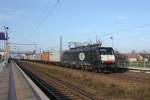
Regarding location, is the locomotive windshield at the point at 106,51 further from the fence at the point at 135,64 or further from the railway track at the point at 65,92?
the railway track at the point at 65,92

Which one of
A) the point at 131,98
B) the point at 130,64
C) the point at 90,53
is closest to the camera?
the point at 131,98

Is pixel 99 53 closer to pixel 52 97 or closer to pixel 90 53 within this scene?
pixel 90 53

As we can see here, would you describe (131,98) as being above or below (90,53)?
below

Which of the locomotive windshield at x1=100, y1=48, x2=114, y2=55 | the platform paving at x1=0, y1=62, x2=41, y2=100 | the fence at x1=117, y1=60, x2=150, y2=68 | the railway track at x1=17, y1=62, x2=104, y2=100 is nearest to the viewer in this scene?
the platform paving at x1=0, y1=62, x2=41, y2=100

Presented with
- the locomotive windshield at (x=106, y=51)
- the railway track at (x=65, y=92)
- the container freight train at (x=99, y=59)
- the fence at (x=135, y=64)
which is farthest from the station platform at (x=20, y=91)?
the fence at (x=135, y=64)

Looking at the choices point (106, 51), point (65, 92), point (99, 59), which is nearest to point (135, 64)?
point (106, 51)

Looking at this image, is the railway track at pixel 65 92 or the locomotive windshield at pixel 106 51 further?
the locomotive windshield at pixel 106 51

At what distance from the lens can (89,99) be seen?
18156 millimetres

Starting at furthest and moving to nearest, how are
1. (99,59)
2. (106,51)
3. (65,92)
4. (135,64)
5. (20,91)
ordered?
(135,64)
(106,51)
(99,59)
(65,92)
(20,91)

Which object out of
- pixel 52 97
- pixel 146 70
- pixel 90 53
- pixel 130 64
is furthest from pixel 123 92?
pixel 130 64

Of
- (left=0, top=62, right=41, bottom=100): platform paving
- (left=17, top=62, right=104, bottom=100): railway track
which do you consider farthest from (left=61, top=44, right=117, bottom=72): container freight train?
(left=0, top=62, right=41, bottom=100): platform paving

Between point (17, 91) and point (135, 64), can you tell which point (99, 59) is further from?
point (17, 91)

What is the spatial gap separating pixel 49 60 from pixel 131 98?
77443mm

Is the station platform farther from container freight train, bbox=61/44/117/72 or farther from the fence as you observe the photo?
the fence
